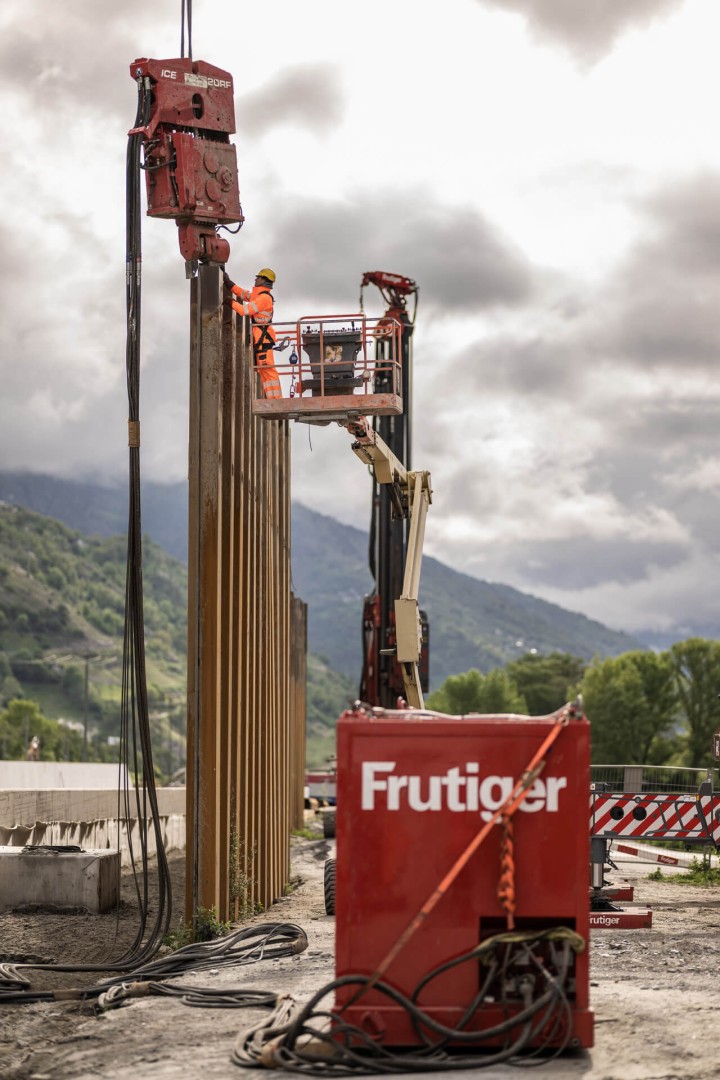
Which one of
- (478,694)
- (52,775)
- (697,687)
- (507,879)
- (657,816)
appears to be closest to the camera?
(507,879)

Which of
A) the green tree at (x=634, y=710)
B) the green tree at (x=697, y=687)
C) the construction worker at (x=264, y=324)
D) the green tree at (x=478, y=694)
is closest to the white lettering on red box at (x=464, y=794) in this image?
the construction worker at (x=264, y=324)

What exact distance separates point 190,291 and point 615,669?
9552cm

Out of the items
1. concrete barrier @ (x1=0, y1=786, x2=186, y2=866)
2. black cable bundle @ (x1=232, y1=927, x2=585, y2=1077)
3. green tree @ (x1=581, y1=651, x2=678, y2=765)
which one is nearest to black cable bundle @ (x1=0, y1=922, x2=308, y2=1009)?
black cable bundle @ (x1=232, y1=927, x2=585, y2=1077)

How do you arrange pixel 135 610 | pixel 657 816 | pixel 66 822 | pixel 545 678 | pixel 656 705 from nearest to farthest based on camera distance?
1. pixel 135 610
2. pixel 657 816
3. pixel 66 822
4. pixel 656 705
5. pixel 545 678

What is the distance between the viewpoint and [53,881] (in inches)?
781

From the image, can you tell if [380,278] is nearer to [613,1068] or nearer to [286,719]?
[286,719]

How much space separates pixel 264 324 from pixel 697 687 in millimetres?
89310

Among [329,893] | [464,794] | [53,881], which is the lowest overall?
[329,893]

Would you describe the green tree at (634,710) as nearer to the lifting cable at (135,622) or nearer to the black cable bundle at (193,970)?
the lifting cable at (135,622)

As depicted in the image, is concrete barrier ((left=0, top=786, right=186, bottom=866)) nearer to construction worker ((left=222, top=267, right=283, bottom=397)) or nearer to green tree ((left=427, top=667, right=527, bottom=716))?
construction worker ((left=222, top=267, right=283, bottom=397))

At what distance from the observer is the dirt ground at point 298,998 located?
9.17 metres

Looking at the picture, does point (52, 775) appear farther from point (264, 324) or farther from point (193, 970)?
point (193, 970)

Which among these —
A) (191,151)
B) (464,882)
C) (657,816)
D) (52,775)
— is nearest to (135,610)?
(191,151)

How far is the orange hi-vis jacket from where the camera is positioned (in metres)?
18.6
